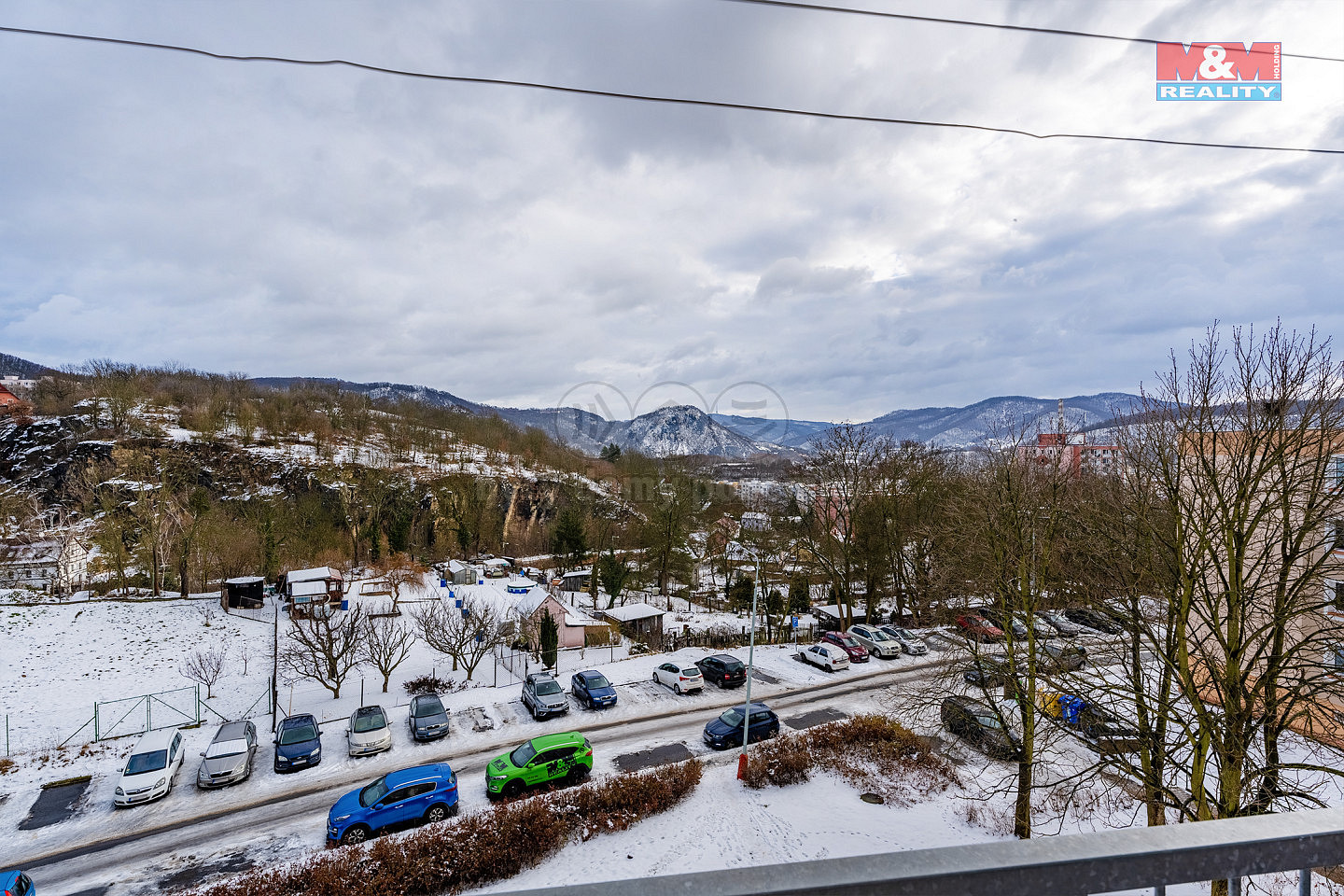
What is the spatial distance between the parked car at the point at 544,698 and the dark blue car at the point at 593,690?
57cm

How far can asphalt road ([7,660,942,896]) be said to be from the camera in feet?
38.4

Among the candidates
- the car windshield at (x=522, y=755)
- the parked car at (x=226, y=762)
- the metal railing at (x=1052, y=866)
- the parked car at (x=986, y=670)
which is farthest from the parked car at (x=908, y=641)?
the metal railing at (x=1052, y=866)

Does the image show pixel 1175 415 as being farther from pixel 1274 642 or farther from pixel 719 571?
pixel 719 571

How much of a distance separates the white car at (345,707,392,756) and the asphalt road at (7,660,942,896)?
58.5 inches

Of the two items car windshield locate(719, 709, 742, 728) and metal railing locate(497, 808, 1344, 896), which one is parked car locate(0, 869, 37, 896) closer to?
car windshield locate(719, 709, 742, 728)

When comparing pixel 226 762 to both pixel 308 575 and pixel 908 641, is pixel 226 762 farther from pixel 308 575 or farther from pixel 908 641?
pixel 908 641

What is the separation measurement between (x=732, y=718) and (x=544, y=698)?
6727 millimetres

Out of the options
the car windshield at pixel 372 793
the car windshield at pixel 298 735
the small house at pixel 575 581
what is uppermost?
the car windshield at pixel 372 793

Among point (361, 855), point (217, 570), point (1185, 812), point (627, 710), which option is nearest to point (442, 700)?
point (627, 710)

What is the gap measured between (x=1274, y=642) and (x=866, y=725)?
10725 mm

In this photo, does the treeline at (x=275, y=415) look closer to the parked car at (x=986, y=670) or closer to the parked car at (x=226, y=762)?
the parked car at (x=226, y=762)

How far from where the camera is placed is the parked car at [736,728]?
17.4 meters

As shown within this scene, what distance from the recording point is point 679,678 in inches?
868

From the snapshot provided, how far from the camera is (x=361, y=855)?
37.6 feet
